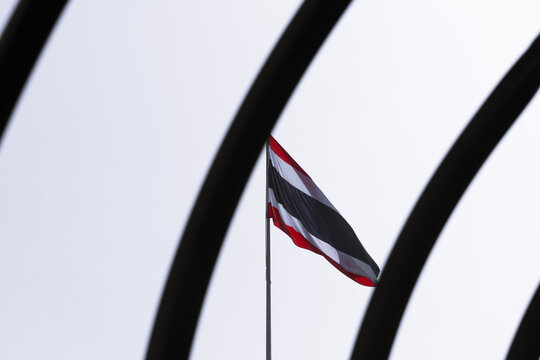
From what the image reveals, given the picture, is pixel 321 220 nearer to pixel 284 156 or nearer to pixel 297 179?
pixel 297 179

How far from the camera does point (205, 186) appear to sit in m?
3.45

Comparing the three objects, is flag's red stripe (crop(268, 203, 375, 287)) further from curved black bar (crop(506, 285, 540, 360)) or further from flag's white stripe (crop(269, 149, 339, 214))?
curved black bar (crop(506, 285, 540, 360))

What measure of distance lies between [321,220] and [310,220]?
18 cm

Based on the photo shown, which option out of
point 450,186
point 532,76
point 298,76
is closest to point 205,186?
point 298,76

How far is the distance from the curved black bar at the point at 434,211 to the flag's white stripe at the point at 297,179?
29.7 feet

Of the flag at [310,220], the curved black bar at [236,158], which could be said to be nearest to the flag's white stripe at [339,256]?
the flag at [310,220]

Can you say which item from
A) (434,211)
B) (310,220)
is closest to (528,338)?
(434,211)

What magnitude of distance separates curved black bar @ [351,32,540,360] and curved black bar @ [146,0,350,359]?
0.84m

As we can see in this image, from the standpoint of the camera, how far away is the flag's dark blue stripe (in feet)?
39.4

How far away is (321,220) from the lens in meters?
12.4

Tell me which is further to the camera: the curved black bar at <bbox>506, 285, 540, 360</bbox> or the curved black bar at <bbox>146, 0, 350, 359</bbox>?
the curved black bar at <bbox>506, 285, 540, 360</bbox>

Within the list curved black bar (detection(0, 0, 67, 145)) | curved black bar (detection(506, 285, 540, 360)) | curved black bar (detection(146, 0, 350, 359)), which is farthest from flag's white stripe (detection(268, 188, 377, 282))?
curved black bar (detection(0, 0, 67, 145))

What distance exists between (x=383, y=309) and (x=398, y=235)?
364mm

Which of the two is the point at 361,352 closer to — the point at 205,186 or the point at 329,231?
the point at 205,186
